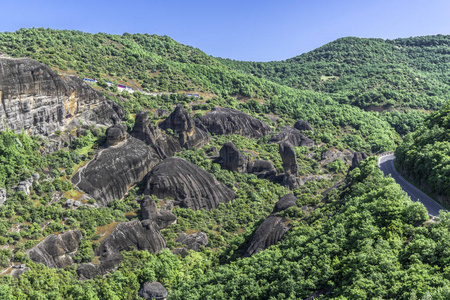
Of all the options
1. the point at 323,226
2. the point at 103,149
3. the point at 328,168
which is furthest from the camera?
the point at 328,168

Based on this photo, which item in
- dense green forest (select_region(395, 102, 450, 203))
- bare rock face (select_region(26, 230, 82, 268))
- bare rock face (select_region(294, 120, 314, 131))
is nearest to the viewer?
dense green forest (select_region(395, 102, 450, 203))

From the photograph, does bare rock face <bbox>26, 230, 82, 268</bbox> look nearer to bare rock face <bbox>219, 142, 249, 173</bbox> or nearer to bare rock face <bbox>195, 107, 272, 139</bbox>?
bare rock face <bbox>219, 142, 249, 173</bbox>

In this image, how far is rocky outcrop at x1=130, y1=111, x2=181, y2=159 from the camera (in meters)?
104

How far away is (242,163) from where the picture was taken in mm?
109062

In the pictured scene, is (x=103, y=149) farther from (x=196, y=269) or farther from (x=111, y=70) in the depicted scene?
(x=111, y=70)

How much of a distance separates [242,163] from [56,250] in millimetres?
52500

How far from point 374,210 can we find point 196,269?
32333 millimetres

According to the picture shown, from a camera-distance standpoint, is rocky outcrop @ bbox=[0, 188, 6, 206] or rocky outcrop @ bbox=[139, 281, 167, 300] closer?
rocky outcrop @ bbox=[139, 281, 167, 300]

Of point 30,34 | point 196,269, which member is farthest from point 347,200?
point 30,34

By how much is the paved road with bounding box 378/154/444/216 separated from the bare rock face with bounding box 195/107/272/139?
5233cm

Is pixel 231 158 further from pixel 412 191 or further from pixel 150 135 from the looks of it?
pixel 412 191

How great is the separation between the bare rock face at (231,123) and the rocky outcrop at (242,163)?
1800 cm

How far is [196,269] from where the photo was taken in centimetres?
7031

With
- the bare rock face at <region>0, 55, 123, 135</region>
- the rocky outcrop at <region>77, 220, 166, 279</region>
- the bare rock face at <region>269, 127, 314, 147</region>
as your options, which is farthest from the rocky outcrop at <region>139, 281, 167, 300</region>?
the bare rock face at <region>269, 127, 314, 147</region>
